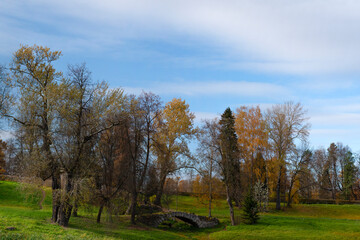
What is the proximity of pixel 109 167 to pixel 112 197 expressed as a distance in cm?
268

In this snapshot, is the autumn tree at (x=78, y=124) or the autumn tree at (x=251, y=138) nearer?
the autumn tree at (x=78, y=124)

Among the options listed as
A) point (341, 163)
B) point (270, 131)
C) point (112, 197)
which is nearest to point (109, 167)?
point (112, 197)

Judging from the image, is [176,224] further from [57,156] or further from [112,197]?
[57,156]

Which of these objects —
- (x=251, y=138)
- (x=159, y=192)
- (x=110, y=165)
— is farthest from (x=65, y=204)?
(x=251, y=138)


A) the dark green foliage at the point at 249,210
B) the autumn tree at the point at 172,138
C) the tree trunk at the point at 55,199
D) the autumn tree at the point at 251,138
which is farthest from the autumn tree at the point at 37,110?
A: the autumn tree at the point at 251,138

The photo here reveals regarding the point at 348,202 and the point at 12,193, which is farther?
the point at 348,202

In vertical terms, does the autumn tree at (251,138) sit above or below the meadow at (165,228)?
above

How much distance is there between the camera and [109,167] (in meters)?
28.1

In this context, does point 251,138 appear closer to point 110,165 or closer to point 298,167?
point 298,167

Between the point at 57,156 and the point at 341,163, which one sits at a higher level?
the point at 341,163

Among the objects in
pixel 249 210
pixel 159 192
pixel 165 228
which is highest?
pixel 159 192

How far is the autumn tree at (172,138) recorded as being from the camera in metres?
35.4

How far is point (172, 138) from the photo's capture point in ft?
140

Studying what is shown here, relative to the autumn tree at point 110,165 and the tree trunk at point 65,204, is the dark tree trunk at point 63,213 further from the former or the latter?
the autumn tree at point 110,165
